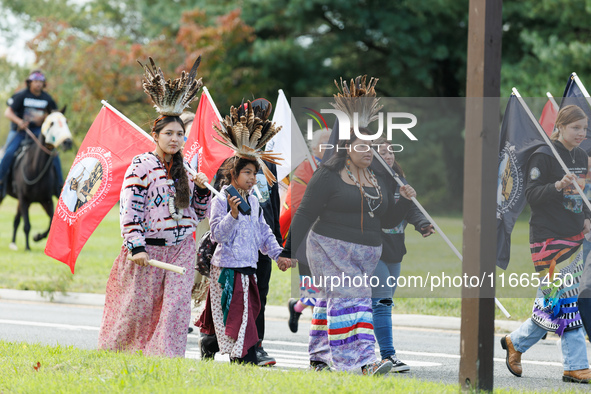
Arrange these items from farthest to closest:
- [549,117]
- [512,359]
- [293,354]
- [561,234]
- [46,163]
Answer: [46,163]
[293,354]
[549,117]
[512,359]
[561,234]

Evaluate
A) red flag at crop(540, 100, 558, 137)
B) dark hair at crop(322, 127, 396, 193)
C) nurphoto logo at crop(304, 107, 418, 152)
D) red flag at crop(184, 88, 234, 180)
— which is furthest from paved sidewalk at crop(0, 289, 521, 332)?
dark hair at crop(322, 127, 396, 193)

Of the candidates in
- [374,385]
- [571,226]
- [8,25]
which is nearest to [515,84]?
[571,226]

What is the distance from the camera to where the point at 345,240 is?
6453mm

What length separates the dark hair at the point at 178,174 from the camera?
6301mm

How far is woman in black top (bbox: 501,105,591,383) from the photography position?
265 inches

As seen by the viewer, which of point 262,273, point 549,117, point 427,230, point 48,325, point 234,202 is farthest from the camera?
point 48,325

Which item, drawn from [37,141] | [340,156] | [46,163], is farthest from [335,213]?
[46,163]

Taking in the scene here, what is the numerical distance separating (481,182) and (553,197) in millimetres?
2100

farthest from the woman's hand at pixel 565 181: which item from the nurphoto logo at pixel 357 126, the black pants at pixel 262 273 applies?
the black pants at pixel 262 273

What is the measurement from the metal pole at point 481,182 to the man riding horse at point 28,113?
38.9 feet

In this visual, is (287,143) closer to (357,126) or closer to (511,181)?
(357,126)

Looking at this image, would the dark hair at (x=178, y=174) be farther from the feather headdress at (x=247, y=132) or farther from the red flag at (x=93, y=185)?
the red flag at (x=93, y=185)

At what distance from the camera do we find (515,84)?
25141mm

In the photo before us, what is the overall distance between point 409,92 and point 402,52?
10.3 ft
